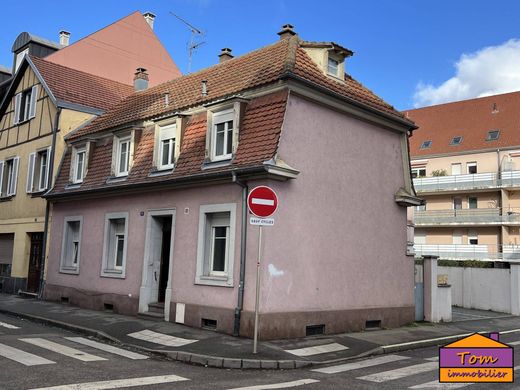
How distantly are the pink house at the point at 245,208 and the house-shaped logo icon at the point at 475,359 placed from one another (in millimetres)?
7046

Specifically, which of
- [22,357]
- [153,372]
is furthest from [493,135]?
[22,357]

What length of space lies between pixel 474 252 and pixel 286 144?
33.3 m

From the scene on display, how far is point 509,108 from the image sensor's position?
4450 centimetres

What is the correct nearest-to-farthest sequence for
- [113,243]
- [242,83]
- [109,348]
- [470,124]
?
1. [109,348]
2. [242,83]
3. [113,243]
4. [470,124]

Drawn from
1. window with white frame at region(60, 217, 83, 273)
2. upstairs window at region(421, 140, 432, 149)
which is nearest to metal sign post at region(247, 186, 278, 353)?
window with white frame at region(60, 217, 83, 273)

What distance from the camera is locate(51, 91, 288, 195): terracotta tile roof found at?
11930 mm

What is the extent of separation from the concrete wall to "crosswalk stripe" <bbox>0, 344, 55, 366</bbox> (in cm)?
1937

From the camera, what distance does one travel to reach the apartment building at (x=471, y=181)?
4069cm

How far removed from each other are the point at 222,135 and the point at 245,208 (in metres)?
2.38

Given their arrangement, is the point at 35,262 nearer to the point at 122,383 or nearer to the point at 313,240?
the point at 313,240

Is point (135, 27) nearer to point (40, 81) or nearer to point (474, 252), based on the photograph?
point (40, 81)

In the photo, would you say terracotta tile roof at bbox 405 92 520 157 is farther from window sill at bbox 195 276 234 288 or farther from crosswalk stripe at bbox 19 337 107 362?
crosswalk stripe at bbox 19 337 107 362

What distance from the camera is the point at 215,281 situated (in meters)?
12.3

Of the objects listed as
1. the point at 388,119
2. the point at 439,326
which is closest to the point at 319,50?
the point at 388,119
